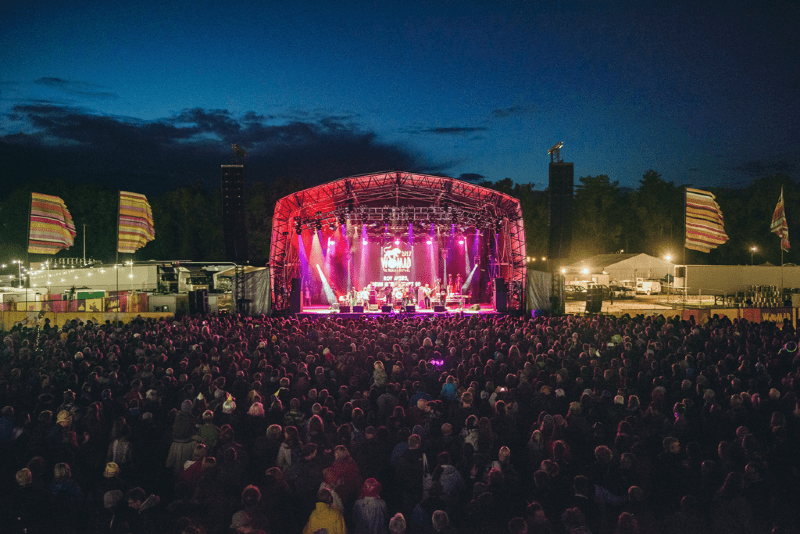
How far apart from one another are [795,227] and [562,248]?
138 feet

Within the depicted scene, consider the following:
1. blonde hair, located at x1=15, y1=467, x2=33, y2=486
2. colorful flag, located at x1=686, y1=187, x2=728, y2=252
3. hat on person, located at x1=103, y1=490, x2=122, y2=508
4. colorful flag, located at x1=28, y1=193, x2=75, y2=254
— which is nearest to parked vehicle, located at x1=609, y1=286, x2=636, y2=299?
colorful flag, located at x1=686, y1=187, x2=728, y2=252

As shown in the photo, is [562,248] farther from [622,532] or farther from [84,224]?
[84,224]

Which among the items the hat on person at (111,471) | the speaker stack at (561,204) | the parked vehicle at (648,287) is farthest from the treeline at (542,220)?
the hat on person at (111,471)

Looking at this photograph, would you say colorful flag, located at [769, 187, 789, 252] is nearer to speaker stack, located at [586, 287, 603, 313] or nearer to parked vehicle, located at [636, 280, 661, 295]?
speaker stack, located at [586, 287, 603, 313]

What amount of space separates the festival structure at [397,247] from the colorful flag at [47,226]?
6.77m

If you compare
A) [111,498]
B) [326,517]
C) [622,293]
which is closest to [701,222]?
[622,293]

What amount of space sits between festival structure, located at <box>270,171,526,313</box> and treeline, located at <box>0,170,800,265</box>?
21516 mm

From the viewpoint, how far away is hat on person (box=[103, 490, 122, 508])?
3.91m

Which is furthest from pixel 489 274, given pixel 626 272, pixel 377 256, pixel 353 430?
pixel 353 430

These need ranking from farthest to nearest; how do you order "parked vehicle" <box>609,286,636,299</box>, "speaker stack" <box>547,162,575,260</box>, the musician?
"parked vehicle" <box>609,286,636,299</box> → the musician → "speaker stack" <box>547,162,575,260</box>

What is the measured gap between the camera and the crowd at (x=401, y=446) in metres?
3.98

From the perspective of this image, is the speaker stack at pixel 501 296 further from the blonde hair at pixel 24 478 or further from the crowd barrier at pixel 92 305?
the blonde hair at pixel 24 478

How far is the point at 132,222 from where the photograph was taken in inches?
651

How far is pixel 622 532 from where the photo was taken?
139 inches
